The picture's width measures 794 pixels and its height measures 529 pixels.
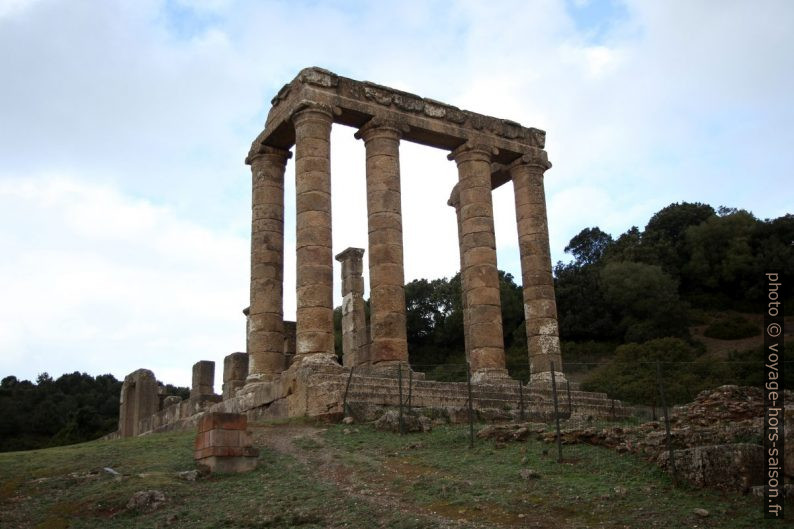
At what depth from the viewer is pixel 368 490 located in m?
12.2

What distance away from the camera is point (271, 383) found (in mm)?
21438

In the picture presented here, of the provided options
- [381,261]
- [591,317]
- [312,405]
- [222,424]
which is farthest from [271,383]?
[591,317]

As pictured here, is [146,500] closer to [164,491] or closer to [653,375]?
[164,491]

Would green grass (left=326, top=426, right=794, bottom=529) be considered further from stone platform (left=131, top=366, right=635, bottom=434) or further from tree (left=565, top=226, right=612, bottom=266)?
tree (left=565, top=226, right=612, bottom=266)

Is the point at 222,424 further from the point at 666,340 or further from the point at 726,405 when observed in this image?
the point at 666,340

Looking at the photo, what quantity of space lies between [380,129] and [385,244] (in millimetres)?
3328

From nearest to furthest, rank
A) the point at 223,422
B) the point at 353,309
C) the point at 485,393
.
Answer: the point at 223,422, the point at 485,393, the point at 353,309

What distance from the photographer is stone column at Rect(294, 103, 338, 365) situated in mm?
21250

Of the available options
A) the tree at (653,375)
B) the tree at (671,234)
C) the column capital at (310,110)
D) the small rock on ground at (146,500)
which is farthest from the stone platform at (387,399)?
the tree at (671,234)

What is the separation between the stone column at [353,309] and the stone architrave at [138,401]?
315 inches

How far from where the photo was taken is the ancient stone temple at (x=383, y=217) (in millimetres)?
22062

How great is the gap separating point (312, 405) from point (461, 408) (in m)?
3.42

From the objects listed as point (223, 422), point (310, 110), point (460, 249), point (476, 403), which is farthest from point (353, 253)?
point (223, 422)

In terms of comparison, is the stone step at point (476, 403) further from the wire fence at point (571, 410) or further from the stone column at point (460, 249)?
the stone column at point (460, 249)
